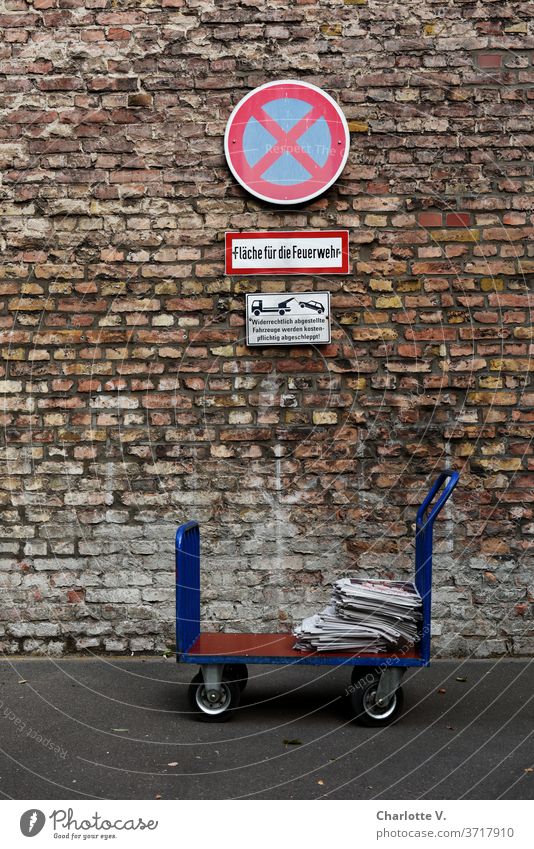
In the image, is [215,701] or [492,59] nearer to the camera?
[215,701]

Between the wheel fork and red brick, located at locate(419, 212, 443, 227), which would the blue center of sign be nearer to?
red brick, located at locate(419, 212, 443, 227)

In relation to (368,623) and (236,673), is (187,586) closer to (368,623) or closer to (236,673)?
(236,673)

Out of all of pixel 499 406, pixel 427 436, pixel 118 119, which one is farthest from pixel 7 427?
pixel 499 406

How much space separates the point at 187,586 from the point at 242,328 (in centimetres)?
177

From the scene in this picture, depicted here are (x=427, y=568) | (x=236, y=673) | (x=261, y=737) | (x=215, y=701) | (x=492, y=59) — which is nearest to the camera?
(x=261, y=737)

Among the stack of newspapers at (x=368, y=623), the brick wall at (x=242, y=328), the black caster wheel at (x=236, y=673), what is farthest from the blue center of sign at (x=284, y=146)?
the black caster wheel at (x=236, y=673)

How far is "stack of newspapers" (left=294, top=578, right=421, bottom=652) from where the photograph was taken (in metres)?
4.92

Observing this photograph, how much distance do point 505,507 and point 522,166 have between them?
2.05 metres

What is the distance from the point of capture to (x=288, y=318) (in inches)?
242

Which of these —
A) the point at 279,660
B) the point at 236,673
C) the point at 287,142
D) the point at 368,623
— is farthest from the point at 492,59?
the point at 236,673

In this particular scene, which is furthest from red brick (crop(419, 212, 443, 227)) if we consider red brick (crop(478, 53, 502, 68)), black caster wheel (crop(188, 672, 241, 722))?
black caster wheel (crop(188, 672, 241, 722))

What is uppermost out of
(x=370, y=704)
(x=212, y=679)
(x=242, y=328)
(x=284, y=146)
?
(x=284, y=146)

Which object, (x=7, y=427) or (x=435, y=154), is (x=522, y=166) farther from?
(x=7, y=427)

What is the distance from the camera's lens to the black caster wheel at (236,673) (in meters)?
5.08
